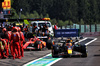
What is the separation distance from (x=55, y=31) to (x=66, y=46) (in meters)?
18.5

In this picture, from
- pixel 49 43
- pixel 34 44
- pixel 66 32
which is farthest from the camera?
pixel 66 32

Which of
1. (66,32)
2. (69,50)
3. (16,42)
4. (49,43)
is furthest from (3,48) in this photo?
(66,32)

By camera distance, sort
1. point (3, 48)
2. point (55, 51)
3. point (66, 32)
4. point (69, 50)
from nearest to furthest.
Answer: point (69, 50), point (55, 51), point (3, 48), point (66, 32)

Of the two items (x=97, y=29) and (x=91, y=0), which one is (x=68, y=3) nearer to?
(x=91, y=0)

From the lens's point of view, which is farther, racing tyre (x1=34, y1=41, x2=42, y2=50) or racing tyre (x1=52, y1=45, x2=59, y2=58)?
racing tyre (x1=34, y1=41, x2=42, y2=50)

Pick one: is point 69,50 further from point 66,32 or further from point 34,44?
point 66,32

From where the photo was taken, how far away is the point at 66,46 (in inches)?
749

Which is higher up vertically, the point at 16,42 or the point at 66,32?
the point at 16,42

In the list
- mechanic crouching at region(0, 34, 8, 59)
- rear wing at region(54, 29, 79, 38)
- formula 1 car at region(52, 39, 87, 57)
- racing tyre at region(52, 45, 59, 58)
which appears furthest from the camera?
rear wing at region(54, 29, 79, 38)

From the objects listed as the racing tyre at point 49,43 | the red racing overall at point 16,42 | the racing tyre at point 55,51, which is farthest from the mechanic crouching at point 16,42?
the racing tyre at point 49,43

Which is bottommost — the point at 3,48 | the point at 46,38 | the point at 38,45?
the point at 38,45

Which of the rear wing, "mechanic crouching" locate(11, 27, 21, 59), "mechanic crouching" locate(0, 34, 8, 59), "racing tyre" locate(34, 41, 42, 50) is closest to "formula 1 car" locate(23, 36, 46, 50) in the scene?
"racing tyre" locate(34, 41, 42, 50)

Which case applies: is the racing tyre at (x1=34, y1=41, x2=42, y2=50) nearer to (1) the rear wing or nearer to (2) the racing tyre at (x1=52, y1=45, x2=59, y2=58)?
(2) the racing tyre at (x1=52, y1=45, x2=59, y2=58)

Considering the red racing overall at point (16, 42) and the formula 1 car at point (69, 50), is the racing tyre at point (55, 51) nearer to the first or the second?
the formula 1 car at point (69, 50)
